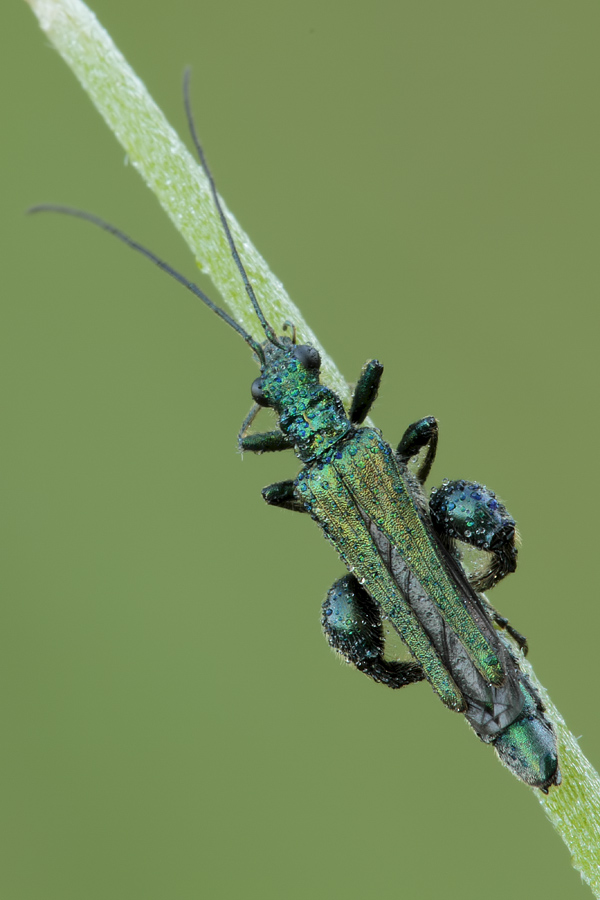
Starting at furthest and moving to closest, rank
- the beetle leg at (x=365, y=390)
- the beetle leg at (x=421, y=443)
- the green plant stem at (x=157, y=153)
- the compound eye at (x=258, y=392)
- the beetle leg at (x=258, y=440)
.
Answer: the beetle leg at (x=258, y=440) < the compound eye at (x=258, y=392) < the beetle leg at (x=365, y=390) < the beetle leg at (x=421, y=443) < the green plant stem at (x=157, y=153)

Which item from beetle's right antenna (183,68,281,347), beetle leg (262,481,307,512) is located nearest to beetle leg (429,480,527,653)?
beetle leg (262,481,307,512)

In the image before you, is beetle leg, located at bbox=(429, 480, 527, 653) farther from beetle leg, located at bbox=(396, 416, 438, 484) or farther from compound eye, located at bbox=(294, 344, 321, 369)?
compound eye, located at bbox=(294, 344, 321, 369)

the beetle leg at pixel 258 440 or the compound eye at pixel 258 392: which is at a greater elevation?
the compound eye at pixel 258 392

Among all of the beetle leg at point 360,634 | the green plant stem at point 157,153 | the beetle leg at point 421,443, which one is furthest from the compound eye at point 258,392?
the beetle leg at point 360,634

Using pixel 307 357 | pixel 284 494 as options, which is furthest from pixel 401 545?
pixel 307 357

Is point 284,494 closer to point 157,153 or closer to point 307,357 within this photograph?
point 307,357

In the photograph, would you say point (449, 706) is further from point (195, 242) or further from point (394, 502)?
point (195, 242)

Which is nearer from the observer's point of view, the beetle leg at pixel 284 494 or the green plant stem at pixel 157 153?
the green plant stem at pixel 157 153

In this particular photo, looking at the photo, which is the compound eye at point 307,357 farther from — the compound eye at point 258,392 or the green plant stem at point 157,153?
the green plant stem at point 157,153
